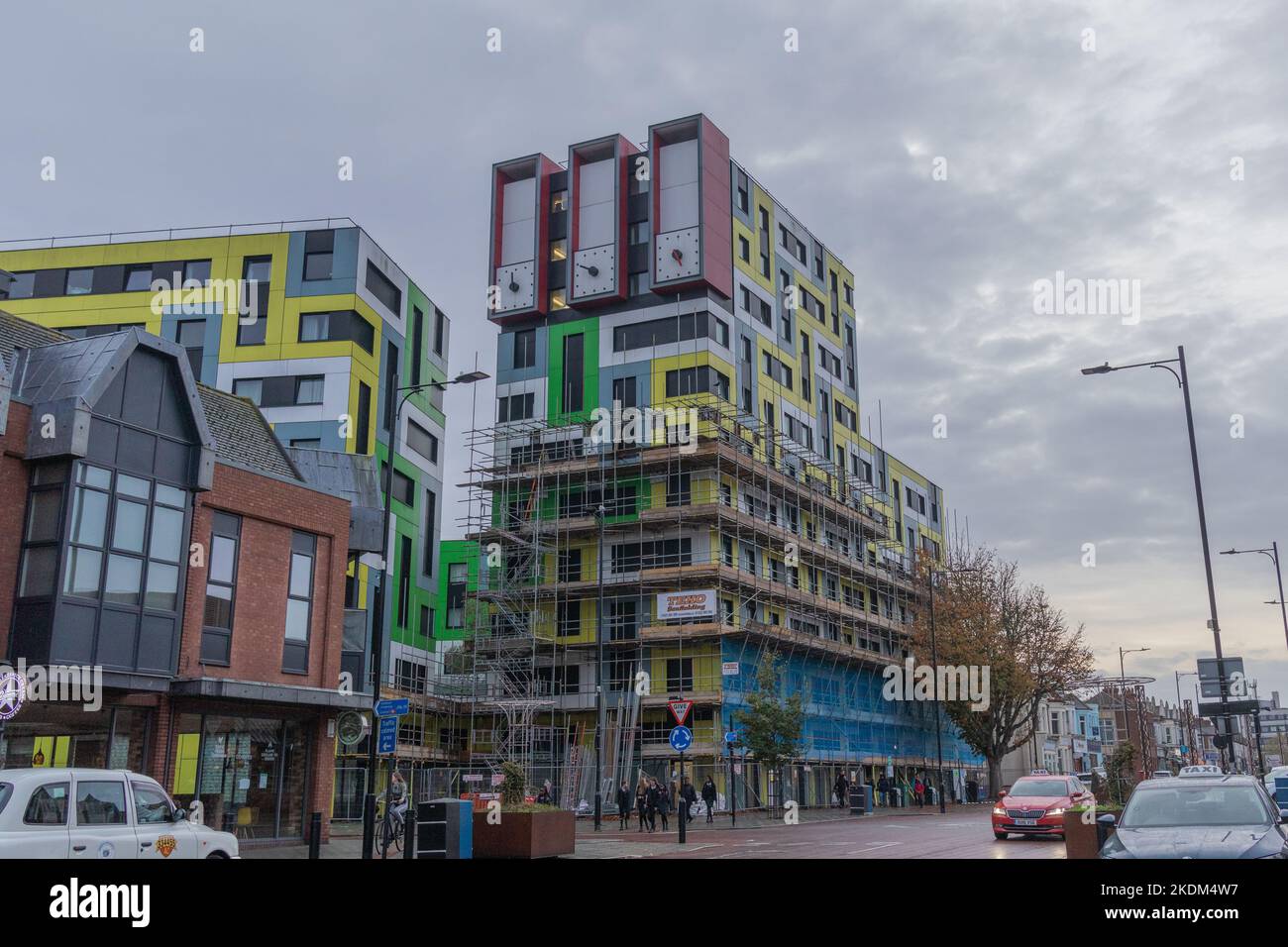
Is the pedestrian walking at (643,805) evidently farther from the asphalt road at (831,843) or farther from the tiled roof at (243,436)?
the tiled roof at (243,436)

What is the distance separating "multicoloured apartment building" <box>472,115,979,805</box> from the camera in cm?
4891

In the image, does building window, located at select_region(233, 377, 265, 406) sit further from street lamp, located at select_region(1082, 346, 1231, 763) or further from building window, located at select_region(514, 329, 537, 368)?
street lamp, located at select_region(1082, 346, 1231, 763)

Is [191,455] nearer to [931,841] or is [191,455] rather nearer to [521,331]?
[931,841]

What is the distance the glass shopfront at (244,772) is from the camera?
23109mm

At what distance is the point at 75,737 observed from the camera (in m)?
21.5

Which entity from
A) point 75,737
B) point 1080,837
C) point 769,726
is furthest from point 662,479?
point 1080,837

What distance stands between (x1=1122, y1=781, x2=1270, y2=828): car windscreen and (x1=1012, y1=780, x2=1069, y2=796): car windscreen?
13.9m

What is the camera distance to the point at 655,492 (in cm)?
5175

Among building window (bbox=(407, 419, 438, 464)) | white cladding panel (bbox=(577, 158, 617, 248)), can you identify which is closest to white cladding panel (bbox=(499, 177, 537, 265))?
white cladding panel (bbox=(577, 158, 617, 248))

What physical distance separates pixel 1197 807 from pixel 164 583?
62.5 ft

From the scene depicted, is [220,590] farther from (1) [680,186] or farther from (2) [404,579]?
(1) [680,186]

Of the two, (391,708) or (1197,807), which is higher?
(391,708)

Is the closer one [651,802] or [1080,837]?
[1080,837]

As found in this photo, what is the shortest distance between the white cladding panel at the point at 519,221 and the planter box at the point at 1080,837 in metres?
45.2
